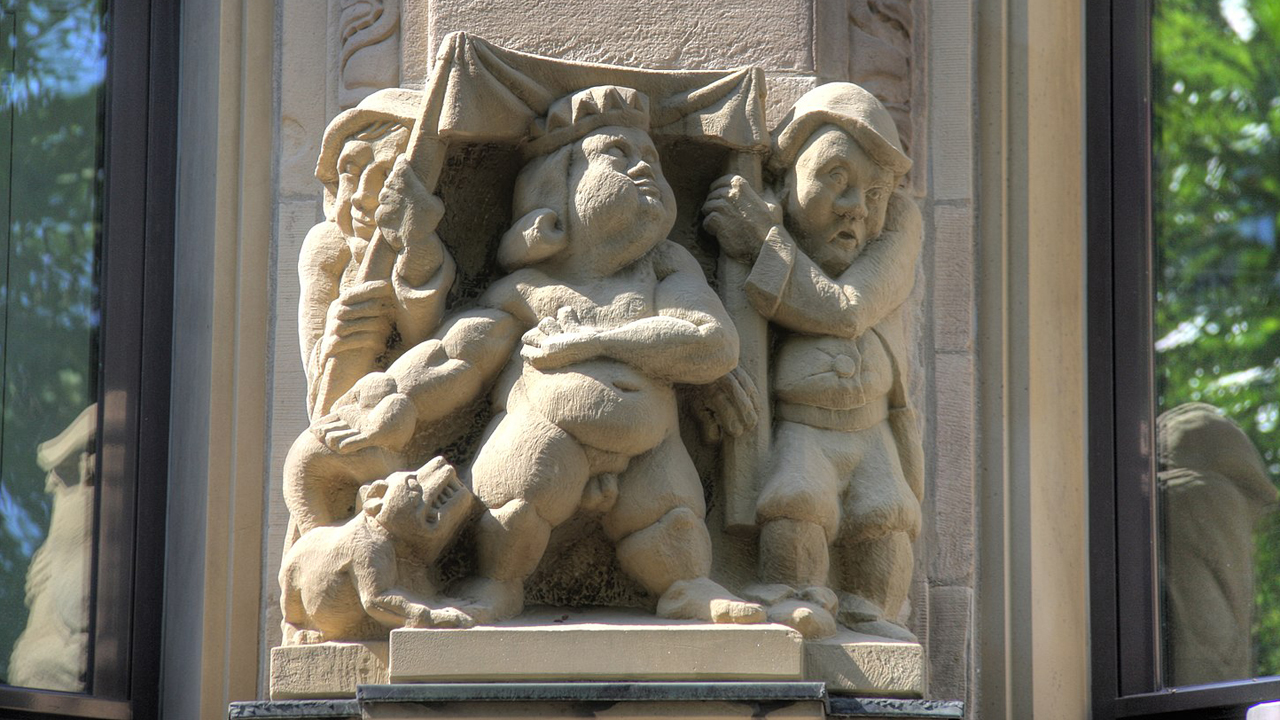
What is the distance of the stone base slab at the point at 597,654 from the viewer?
4.09 m

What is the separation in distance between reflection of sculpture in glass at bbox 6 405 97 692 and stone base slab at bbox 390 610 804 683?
1292 millimetres

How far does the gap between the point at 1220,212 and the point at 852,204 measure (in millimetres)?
1193

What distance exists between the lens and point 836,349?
14.9ft

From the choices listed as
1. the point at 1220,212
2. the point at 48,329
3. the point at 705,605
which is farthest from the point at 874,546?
the point at 48,329

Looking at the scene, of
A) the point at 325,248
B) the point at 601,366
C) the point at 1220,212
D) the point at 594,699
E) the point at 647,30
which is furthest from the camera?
the point at 1220,212


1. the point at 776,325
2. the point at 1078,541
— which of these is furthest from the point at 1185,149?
the point at 776,325

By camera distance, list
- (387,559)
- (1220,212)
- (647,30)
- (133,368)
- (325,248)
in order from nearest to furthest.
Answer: (387,559) < (325,248) < (647,30) < (133,368) < (1220,212)

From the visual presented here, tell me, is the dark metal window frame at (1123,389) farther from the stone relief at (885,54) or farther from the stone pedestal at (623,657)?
the stone pedestal at (623,657)

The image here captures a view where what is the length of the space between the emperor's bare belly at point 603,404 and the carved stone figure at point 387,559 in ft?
0.72

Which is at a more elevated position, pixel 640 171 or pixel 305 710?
pixel 640 171

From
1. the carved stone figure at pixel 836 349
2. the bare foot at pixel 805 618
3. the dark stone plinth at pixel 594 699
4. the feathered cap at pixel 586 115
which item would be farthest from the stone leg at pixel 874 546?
the feathered cap at pixel 586 115

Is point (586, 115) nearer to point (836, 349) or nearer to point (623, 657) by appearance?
point (836, 349)

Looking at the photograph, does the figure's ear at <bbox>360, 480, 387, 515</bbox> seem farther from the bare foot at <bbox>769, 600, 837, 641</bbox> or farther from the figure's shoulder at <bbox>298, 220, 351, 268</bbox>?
the bare foot at <bbox>769, 600, 837, 641</bbox>

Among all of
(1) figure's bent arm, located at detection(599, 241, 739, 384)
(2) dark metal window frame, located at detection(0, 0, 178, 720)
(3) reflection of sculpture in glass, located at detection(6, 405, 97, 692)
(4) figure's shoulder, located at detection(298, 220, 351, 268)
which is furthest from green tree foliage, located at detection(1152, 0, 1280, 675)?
(3) reflection of sculpture in glass, located at detection(6, 405, 97, 692)
